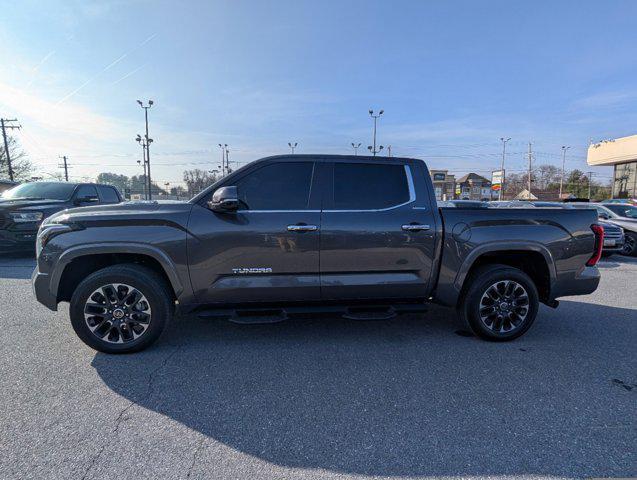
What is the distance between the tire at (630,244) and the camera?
34.4 feet

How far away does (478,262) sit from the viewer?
13.7ft

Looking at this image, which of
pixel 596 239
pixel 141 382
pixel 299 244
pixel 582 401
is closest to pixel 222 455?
pixel 141 382

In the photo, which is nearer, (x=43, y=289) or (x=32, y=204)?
(x=43, y=289)

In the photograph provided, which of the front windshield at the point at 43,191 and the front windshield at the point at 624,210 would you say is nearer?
the front windshield at the point at 43,191

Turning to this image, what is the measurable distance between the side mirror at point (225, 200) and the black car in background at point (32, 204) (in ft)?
23.1

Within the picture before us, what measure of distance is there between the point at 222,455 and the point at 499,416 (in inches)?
77.4

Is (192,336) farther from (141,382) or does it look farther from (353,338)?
(353,338)

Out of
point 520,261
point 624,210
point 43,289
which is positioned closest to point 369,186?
point 520,261

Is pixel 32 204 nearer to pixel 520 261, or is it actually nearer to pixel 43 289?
pixel 43 289

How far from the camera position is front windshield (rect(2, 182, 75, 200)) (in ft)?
30.4

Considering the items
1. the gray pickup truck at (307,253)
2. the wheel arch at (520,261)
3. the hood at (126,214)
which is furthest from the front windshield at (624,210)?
the hood at (126,214)

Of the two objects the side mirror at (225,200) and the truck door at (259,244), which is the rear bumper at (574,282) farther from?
the side mirror at (225,200)

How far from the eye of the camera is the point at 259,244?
3.63 metres

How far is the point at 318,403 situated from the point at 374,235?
1.70 metres
